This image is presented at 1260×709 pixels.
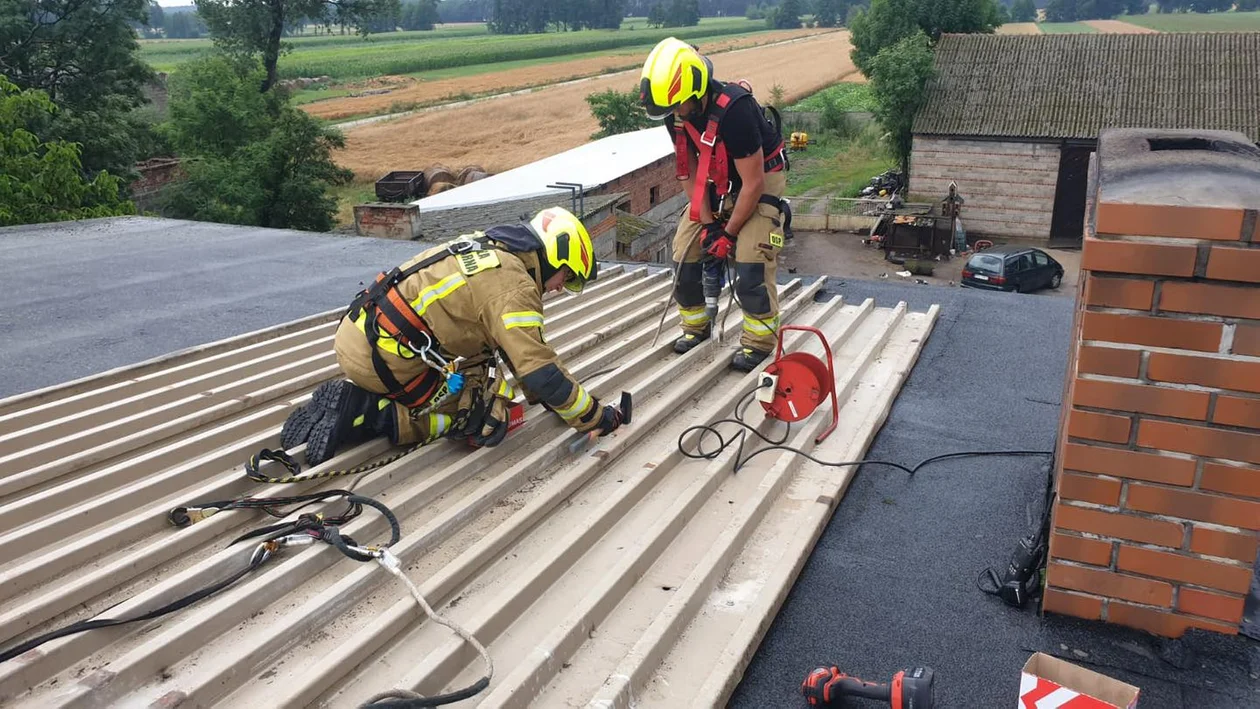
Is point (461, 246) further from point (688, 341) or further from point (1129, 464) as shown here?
point (1129, 464)

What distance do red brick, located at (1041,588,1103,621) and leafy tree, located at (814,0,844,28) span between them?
114027mm

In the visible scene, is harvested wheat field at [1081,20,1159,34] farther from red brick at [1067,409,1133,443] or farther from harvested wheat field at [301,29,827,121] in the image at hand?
red brick at [1067,409,1133,443]

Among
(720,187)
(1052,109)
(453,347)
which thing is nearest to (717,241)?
(720,187)

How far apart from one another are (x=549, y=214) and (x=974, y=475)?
2255 millimetres

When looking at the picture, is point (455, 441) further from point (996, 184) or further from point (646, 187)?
point (996, 184)

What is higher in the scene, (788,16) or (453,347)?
(788,16)

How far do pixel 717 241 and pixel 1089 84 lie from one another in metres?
23.7

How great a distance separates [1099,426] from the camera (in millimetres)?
2422

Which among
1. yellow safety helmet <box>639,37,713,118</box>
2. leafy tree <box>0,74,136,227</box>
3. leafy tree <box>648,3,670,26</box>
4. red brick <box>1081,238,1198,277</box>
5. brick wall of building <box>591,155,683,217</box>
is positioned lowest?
brick wall of building <box>591,155,683,217</box>

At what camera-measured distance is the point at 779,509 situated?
11.9ft

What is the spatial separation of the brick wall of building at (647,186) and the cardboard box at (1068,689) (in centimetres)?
1883

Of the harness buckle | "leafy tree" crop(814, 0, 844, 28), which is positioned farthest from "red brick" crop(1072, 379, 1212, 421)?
"leafy tree" crop(814, 0, 844, 28)

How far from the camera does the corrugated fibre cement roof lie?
2.51 meters

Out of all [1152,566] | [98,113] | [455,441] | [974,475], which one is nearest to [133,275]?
[455,441]
